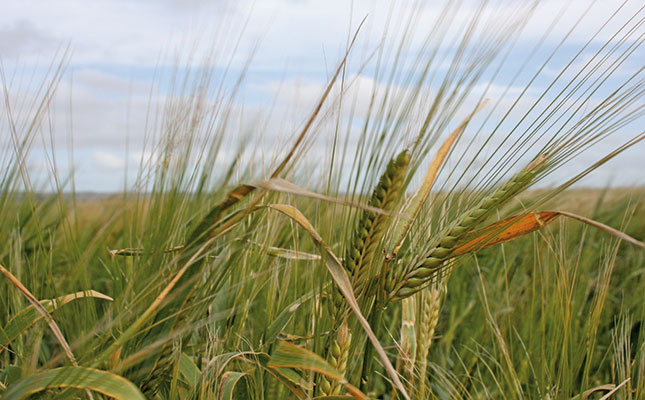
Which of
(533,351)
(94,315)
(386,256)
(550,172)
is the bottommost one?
(533,351)

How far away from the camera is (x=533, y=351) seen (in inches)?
51.6

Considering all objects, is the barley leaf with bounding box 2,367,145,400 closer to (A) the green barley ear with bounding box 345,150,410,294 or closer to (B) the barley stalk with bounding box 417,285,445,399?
(A) the green barley ear with bounding box 345,150,410,294

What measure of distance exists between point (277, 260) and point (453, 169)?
1.05 ft

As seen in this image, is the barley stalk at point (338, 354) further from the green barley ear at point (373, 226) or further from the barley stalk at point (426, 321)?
the barley stalk at point (426, 321)

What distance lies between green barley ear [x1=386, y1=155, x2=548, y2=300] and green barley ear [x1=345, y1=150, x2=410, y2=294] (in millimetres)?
46

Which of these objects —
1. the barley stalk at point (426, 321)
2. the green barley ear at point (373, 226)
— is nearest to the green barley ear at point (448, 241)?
the green barley ear at point (373, 226)

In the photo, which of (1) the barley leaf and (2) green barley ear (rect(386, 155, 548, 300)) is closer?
(1) the barley leaf

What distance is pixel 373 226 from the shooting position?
67 centimetres

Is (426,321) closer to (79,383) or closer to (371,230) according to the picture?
(371,230)

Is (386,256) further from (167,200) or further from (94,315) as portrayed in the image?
(94,315)

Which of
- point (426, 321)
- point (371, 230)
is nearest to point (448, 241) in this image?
point (371, 230)

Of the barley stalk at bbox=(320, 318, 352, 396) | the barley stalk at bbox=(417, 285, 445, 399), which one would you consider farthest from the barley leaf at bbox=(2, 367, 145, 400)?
the barley stalk at bbox=(417, 285, 445, 399)

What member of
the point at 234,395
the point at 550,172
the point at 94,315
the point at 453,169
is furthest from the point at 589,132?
the point at 94,315

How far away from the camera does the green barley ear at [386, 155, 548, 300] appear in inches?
27.9
